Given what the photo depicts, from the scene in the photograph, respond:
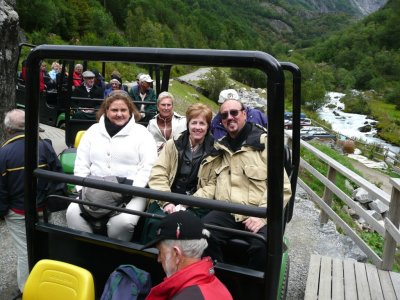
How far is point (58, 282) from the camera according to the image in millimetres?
2064

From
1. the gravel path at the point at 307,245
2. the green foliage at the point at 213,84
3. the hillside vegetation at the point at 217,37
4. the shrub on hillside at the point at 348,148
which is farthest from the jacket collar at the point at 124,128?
the green foliage at the point at 213,84

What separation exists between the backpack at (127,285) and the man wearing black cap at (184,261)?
0.19 metres

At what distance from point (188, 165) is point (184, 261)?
1.18 meters

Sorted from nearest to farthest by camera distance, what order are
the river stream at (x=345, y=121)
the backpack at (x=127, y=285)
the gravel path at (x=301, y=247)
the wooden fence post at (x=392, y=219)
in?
the backpack at (x=127, y=285), the wooden fence post at (x=392, y=219), the gravel path at (x=301, y=247), the river stream at (x=345, y=121)

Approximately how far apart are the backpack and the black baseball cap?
32 centimetres

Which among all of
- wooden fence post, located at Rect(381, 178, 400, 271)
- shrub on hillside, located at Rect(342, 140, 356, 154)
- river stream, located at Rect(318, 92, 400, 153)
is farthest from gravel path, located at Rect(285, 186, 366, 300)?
river stream, located at Rect(318, 92, 400, 153)

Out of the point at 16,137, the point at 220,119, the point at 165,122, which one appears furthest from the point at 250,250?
the point at 165,122

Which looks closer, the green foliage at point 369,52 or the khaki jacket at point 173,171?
the khaki jacket at point 173,171

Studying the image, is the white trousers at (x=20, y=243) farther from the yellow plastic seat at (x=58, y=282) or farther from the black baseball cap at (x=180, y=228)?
the black baseball cap at (x=180, y=228)

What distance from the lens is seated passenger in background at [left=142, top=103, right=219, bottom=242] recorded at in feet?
8.64

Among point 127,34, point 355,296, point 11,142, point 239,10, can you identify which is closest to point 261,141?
point 355,296

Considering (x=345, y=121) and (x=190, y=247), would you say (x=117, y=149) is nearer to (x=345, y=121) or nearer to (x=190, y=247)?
(x=190, y=247)

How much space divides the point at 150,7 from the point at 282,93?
76756 millimetres

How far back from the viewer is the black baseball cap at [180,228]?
1688 millimetres
